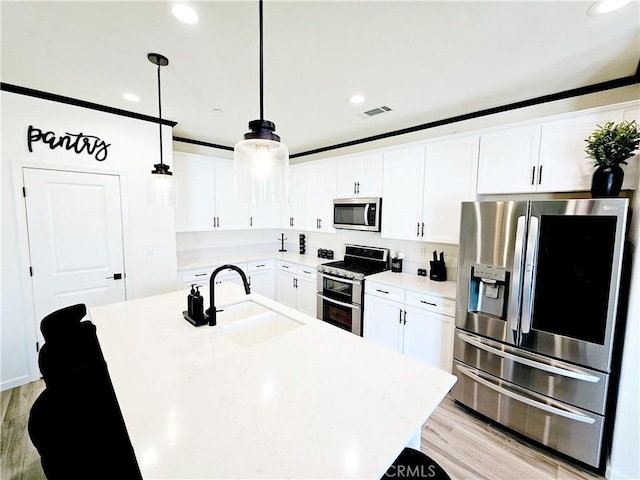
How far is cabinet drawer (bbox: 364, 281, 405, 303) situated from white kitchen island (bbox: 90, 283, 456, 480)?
54.2 inches

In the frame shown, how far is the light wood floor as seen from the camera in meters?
1.86

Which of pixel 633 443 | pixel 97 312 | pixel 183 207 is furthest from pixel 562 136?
pixel 183 207

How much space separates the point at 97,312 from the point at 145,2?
2.01 meters

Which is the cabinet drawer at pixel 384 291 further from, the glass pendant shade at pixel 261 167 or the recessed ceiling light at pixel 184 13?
the recessed ceiling light at pixel 184 13

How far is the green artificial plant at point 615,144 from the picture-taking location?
70.7 inches

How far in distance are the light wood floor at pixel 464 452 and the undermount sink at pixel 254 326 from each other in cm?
139

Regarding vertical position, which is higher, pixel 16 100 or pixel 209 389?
pixel 16 100

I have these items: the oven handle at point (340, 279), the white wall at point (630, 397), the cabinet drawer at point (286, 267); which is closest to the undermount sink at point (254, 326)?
the oven handle at point (340, 279)

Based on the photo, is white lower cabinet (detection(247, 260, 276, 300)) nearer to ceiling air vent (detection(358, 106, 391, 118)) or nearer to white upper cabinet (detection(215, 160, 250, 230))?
white upper cabinet (detection(215, 160, 250, 230))

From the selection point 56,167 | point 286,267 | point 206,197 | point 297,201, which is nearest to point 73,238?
point 56,167

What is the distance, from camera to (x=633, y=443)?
1.73 meters

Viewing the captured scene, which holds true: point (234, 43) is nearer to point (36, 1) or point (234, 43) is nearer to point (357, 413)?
point (36, 1)

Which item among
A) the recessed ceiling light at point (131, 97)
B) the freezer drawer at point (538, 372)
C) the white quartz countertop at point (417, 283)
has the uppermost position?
the recessed ceiling light at point (131, 97)

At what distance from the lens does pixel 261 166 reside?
134 cm
